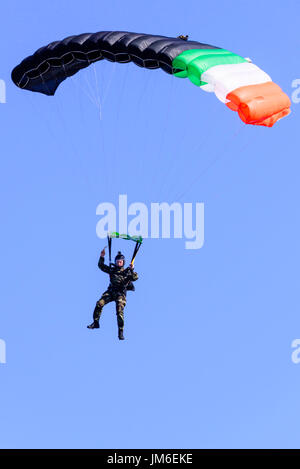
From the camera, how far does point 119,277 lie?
29.1m

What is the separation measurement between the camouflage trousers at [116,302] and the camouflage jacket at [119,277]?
0.11 meters

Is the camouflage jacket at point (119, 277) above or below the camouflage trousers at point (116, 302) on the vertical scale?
above

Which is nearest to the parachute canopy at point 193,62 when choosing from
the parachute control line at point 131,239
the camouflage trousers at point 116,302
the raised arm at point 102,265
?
the parachute control line at point 131,239

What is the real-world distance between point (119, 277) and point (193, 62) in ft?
16.4

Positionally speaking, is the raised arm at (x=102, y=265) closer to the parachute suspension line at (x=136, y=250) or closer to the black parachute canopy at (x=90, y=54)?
the parachute suspension line at (x=136, y=250)

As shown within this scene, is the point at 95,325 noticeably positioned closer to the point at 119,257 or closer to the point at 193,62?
the point at 119,257

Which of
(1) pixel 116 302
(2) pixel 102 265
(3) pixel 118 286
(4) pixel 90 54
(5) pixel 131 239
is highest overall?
(4) pixel 90 54

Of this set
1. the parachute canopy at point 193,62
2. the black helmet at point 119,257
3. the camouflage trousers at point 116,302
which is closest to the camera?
the parachute canopy at point 193,62

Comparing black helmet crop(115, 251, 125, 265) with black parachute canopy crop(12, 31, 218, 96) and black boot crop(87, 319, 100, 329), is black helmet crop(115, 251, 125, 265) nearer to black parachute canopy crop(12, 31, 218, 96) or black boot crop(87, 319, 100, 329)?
black boot crop(87, 319, 100, 329)

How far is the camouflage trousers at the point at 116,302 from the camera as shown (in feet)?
95.5

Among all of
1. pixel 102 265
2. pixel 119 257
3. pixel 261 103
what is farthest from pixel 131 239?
pixel 261 103

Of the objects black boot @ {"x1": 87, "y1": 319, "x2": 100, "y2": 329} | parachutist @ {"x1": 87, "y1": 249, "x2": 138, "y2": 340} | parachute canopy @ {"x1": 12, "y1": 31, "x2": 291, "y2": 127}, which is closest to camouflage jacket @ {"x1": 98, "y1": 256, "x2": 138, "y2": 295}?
parachutist @ {"x1": 87, "y1": 249, "x2": 138, "y2": 340}
